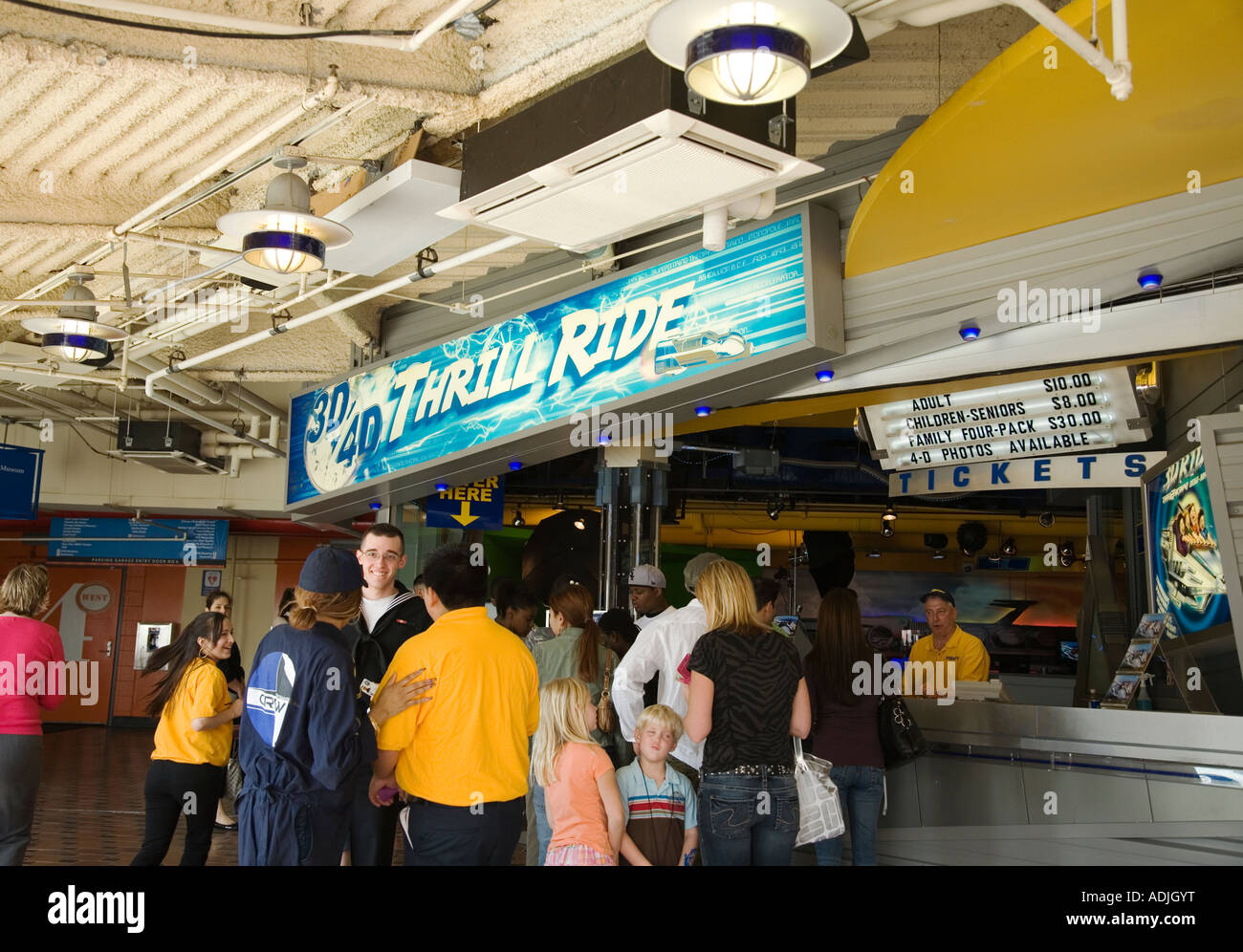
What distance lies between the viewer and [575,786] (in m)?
3.83

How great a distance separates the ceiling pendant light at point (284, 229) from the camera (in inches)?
184

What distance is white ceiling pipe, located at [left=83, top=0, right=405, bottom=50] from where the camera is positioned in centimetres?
402

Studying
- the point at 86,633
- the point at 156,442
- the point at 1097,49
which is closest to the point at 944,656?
the point at 1097,49

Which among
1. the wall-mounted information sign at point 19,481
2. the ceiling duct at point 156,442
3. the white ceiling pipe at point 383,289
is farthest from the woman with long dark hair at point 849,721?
the wall-mounted information sign at point 19,481

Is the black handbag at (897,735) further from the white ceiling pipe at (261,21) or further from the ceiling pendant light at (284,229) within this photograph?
the white ceiling pipe at (261,21)

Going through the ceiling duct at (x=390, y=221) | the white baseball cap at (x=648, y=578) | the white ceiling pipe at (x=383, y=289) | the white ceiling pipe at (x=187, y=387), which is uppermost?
the white ceiling pipe at (x=187, y=387)

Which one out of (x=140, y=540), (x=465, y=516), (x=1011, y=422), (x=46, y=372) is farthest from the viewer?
(x=140, y=540)

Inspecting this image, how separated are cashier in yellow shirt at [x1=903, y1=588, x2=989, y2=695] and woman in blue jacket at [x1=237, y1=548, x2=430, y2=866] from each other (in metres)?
3.72

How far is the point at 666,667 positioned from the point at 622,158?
2054 millimetres

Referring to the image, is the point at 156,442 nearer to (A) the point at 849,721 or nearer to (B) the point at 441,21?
(B) the point at 441,21

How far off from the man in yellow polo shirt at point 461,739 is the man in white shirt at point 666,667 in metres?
1.07

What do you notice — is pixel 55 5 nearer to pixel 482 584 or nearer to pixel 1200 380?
pixel 482 584
